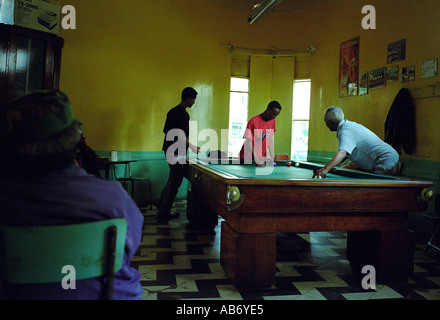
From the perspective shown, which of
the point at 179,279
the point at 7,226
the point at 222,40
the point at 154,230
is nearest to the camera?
the point at 7,226

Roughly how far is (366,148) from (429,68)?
142 cm

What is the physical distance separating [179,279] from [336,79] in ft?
15.3

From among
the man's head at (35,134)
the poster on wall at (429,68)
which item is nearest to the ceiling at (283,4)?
the poster on wall at (429,68)

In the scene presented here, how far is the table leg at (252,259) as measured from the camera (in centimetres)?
240

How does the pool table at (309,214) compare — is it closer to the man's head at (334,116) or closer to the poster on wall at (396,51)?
the man's head at (334,116)

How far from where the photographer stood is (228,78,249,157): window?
6770 millimetres

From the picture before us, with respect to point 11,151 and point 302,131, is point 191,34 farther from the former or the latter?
point 11,151

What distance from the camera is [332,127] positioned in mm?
3436

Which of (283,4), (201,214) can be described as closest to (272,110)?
(201,214)

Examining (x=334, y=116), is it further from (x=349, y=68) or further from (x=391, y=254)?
(x=349, y=68)

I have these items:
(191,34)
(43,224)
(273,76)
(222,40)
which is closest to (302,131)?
(273,76)

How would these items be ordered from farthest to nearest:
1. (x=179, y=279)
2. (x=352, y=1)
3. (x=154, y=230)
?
(x=352, y=1), (x=154, y=230), (x=179, y=279)

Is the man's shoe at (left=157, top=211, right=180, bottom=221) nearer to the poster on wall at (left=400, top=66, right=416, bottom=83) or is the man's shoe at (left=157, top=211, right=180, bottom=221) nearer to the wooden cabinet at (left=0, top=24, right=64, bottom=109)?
the wooden cabinet at (left=0, top=24, right=64, bottom=109)

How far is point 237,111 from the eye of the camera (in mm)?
6812
